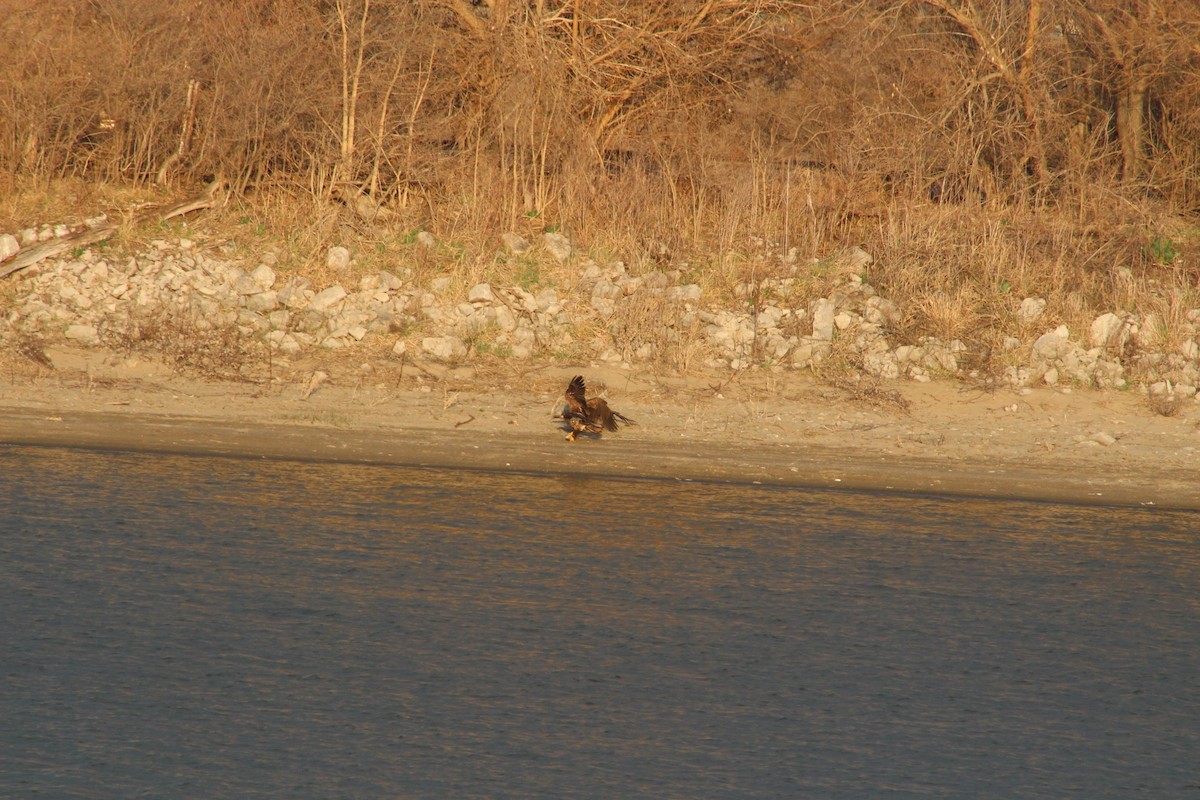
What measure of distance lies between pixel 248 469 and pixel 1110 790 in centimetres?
561

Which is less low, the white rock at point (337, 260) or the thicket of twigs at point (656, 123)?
the thicket of twigs at point (656, 123)

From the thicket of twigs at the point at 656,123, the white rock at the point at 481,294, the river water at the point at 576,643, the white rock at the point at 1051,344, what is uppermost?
the thicket of twigs at the point at 656,123

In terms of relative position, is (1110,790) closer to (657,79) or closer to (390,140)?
(390,140)

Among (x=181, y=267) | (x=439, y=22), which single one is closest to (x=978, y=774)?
(x=181, y=267)

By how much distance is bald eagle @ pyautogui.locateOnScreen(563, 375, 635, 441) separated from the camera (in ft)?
30.7

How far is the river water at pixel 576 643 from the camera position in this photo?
13.8ft

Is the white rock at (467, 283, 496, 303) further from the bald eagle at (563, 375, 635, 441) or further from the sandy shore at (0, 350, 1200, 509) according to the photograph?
the bald eagle at (563, 375, 635, 441)

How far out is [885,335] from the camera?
39.2ft

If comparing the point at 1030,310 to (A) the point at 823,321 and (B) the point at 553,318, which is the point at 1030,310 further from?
(B) the point at 553,318

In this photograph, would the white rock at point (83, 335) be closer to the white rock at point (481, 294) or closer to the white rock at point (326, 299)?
the white rock at point (326, 299)

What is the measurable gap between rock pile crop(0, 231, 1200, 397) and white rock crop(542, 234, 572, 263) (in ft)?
1.06

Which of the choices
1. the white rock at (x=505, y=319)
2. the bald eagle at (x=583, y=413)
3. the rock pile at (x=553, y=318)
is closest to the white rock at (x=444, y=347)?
the rock pile at (x=553, y=318)

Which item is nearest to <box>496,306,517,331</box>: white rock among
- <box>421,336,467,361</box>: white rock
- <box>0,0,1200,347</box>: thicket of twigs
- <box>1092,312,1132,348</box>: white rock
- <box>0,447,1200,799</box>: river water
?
<box>421,336,467,361</box>: white rock

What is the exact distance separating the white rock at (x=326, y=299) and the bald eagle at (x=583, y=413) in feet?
11.3
